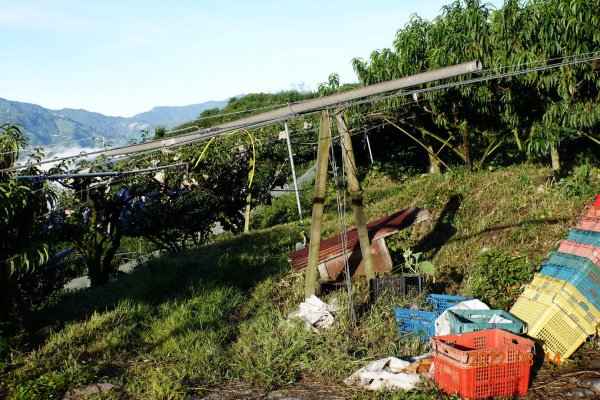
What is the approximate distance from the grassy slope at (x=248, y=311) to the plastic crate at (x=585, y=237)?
985mm

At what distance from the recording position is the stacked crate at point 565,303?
5582mm

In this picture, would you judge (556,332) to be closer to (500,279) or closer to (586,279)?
(586,279)

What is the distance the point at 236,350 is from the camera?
6219 mm

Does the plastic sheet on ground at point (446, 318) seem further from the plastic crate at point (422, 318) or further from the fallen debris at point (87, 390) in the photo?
the fallen debris at point (87, 390)

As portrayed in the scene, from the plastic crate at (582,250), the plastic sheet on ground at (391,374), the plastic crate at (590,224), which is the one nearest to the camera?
the plastic sheet on ground at (391,374)

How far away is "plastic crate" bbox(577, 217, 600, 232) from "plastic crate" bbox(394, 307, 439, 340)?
186 cm

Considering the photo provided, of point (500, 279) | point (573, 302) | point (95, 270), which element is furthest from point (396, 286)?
point (95, 270)

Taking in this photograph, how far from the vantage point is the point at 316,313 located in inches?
258

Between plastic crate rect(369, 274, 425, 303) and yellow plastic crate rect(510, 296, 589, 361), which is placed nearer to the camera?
yellow plastic crate rect(510, 296, 589, 361)

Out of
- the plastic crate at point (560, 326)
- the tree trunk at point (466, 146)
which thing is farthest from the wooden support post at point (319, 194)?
the tree trunk at point (466, 146)

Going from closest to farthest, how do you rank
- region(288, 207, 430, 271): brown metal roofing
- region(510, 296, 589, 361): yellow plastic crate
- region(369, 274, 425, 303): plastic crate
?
region(510, 296, 589, 361): yellow plastic crate < region(369, 274, 425, 303): plastic crate < region(288, 207, 430, 271): brown metal roofing

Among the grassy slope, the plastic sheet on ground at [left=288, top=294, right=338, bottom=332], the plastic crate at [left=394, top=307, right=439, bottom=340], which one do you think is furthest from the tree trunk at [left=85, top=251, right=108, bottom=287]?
the plastic crate at [left=394, top=307, right=439, bottom=340]

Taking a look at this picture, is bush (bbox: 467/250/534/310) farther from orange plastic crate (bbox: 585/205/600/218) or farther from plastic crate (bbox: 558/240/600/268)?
orange plastic crate (bbox: 585/205/600/218)

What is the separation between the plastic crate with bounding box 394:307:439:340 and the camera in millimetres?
6047
